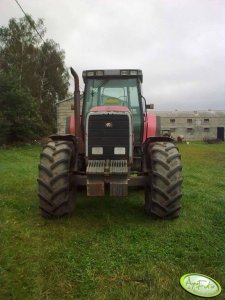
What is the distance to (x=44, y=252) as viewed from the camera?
15.3ft

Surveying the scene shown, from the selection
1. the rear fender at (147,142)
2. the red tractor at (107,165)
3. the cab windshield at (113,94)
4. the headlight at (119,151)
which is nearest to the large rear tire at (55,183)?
the red tractor at (107,165)

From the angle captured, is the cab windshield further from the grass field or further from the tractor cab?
the grass field

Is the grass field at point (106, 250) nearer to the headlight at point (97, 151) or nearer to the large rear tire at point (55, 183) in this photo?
the large rear tire at point (55, 183)

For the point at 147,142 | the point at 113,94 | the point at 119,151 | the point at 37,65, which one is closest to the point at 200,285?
the point at 119,151

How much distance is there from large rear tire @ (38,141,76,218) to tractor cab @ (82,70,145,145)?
4.45 feet

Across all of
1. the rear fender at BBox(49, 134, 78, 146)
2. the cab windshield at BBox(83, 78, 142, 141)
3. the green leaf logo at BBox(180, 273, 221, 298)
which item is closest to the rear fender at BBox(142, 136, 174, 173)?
the cab windshield at BBox(83, 78, 142, 141)

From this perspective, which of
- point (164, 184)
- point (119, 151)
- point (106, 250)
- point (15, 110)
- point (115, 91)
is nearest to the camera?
point (106, 250)

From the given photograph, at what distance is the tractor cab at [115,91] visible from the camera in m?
7.29

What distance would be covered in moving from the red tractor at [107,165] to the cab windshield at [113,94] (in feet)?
1.98

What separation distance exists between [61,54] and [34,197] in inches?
1306

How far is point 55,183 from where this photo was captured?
588 cm

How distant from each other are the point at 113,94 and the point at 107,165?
196cm

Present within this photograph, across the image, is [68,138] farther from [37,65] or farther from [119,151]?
[37,65]

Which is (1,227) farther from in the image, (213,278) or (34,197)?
(213,278)
